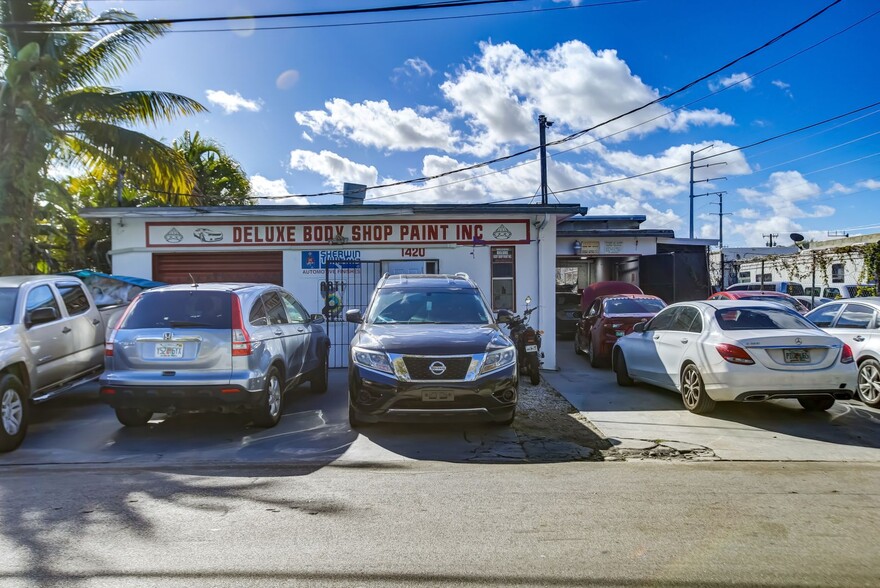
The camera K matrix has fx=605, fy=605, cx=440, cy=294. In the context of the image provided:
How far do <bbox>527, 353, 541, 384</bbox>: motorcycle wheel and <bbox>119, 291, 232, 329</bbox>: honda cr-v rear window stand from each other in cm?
554

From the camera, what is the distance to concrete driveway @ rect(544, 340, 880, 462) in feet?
21.5

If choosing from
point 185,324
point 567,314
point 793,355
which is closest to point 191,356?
point 185,324

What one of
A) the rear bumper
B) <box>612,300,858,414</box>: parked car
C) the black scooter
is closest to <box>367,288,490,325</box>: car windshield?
the rear bumper

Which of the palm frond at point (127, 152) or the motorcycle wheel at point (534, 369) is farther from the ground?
the palm frond at point (127, 152)

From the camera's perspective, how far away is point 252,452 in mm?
6430

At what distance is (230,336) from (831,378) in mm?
7171

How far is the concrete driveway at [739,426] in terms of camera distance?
21.5 feet

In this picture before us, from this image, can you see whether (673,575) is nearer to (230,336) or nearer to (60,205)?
(230,336)

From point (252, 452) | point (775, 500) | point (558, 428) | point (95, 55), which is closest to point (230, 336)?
point (252, 452)

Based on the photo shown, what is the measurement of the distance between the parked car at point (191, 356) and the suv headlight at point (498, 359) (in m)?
2.59

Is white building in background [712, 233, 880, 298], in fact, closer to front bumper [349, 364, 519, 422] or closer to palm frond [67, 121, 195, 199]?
front bumper [349, 364, 519, 422]

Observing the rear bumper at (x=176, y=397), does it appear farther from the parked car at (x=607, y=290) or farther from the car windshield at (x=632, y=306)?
the parked car at (x=607, y=290)

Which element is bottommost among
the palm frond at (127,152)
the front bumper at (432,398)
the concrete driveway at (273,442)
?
the concrete driveway at (273,442)

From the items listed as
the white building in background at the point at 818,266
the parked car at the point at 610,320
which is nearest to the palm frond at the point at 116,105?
the parked car at the point at 610,320
